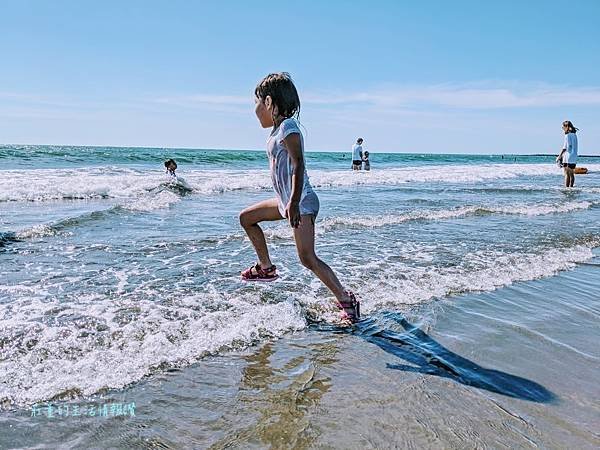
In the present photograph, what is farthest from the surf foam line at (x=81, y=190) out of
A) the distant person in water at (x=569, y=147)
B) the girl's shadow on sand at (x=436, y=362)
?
the distant person in water at (x=569, y=147)

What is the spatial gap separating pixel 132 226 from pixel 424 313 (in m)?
5.91

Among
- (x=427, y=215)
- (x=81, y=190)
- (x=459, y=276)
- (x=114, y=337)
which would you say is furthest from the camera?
(x=81, y=190)

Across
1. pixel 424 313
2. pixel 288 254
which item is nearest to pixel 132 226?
pixel 288 254

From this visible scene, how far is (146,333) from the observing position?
12.5 ft

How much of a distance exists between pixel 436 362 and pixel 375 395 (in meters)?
0.73

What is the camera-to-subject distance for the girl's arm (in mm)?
3857

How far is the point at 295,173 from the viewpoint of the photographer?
3.90 metres

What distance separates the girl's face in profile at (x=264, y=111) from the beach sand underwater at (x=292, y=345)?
1.55 m

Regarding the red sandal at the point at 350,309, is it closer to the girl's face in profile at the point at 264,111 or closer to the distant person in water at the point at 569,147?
the girl's face in profile at the point at 264,111

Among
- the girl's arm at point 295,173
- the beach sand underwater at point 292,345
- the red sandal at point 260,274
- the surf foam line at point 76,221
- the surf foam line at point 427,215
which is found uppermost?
the girl's arm at point 295,173

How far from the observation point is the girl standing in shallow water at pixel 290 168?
3.89 m

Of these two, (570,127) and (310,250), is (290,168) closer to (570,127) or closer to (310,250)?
(310,250)

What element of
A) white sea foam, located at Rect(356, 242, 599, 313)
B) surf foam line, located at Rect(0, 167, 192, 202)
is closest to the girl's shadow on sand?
white sea foam, located at Rect(356, 242, 599, 313)

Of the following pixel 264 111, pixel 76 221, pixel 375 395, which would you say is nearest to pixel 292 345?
pixel 375 395
